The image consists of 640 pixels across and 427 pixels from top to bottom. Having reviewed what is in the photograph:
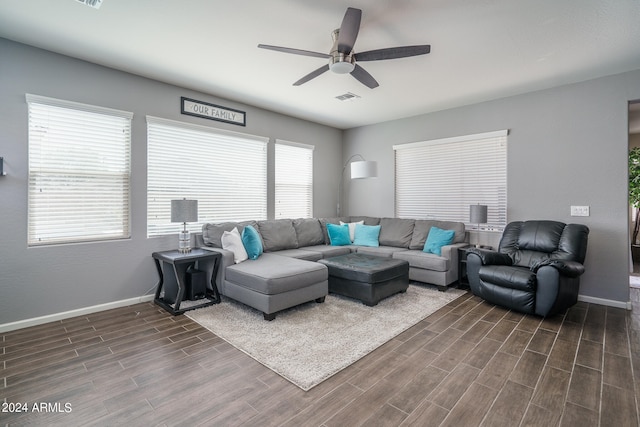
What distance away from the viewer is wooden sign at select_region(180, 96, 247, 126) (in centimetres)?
430

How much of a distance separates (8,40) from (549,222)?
21.2ft

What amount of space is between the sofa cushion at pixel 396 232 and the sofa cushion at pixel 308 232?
116 cm

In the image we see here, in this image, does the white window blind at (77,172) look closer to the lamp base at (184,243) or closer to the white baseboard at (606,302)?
the lamp base at (184,243)

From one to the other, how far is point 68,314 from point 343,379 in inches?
125

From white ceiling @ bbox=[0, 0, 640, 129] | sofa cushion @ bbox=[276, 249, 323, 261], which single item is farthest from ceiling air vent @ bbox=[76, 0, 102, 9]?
sofa cushion @ bbox=[276, 249, 323, 261]

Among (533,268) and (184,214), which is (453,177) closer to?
(533,268)

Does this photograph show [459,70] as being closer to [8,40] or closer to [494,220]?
[494,220]

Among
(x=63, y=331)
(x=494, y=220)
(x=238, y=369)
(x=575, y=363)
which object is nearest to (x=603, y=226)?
(x=494, y=220)

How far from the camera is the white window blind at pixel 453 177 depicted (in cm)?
473

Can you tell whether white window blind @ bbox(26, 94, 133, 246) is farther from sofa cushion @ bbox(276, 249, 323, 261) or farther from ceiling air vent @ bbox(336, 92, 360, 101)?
ceiling air vent @ bbox(336, 92, 360, 101)

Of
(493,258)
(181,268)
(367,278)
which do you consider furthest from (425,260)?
(181,268)

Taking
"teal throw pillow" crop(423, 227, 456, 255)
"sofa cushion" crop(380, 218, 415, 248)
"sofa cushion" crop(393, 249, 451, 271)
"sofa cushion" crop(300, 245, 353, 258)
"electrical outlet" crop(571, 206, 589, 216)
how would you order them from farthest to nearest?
"sofa cushion" crop(380, 218, 415, 248) → "sofa cushion" crop(300, 245, 353, 258) → "teal throw pillow" crop(423, 227, 456, 255) → "sofa cushion" crop(393, 249, 451, 271) → "electrical outlet" crop(571, 206, 589, 216)

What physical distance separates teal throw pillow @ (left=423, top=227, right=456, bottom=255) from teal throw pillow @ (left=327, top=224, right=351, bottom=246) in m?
1.38

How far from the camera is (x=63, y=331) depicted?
302cm
